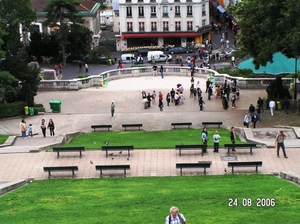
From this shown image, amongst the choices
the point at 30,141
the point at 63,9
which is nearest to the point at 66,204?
the point at 30,141

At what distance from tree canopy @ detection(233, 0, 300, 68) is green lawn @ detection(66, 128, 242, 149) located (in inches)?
305

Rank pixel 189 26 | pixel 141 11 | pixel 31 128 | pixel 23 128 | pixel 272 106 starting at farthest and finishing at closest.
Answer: pixel 141 11 → pixel 189 26 → pixel 272 106 → pixel 31 128 → pixel 23 128

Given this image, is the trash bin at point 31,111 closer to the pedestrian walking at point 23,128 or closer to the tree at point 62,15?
the pedestrian walking at point 23,128

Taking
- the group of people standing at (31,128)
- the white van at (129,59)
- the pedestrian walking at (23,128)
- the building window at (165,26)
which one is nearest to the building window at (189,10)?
the building window at (165,26)

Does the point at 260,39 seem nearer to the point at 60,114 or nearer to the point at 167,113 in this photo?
the point at 167,113

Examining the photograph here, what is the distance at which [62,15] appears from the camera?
83.9 m

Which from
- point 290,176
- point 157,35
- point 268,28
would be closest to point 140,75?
point 268,28

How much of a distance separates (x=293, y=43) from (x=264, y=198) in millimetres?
21885

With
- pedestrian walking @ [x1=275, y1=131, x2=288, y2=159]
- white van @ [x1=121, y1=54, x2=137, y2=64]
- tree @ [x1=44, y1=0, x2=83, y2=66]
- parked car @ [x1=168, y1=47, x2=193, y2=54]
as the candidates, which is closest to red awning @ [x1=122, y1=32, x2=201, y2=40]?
parked car @ [x1=168, y1=47, x2=193, y2=54]

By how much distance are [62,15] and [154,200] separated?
196ft

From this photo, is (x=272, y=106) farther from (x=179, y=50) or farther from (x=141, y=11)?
(x=141, y=11)

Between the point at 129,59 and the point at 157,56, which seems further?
the point at 129,59

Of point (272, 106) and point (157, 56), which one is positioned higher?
point (157, 56)

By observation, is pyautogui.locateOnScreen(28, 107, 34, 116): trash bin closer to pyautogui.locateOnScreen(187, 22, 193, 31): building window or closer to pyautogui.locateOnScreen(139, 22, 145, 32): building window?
pyautogui.locateOnScreen(139, 22, 145, 32): building window
